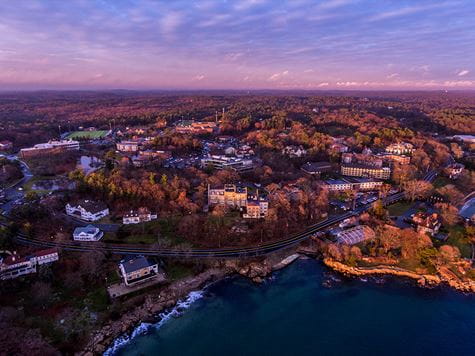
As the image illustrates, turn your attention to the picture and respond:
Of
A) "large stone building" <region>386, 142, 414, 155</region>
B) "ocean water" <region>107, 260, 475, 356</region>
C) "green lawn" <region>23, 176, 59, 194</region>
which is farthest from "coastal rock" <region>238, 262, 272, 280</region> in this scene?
"large stone building" <region>386, 142, 414, 155</region>

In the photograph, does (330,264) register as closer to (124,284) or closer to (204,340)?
(204,340)

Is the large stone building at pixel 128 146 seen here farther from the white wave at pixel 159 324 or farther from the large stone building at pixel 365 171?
the white wave at pixel 159 324

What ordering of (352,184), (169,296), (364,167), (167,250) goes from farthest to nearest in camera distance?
(364,167)
(352,184)
(167,250)
(169,296)

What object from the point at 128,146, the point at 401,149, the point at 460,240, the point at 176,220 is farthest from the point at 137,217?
the point at 401,149

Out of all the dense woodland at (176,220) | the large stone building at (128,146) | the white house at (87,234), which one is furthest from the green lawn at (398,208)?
the large stone building at (128,146)

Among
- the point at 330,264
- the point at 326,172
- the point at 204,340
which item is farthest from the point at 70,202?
the point at 326,172

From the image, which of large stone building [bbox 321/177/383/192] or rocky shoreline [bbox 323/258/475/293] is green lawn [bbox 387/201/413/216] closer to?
large stone building [bbox 321/177/383/192]

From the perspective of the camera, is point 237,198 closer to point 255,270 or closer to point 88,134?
point 255,270
